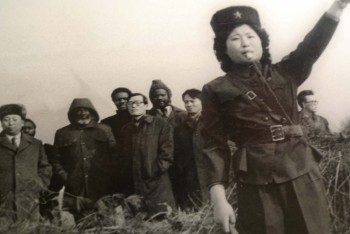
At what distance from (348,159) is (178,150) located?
2.58ft

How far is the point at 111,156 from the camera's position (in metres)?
1.99

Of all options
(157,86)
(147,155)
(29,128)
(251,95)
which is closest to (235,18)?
(251,95)

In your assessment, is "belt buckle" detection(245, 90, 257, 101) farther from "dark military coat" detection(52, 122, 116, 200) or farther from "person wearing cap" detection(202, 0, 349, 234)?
"dark military coat" detection(52, 122, 116, 200)

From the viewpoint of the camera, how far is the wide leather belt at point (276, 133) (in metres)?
1.14

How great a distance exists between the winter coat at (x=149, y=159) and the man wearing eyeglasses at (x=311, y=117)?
63cm

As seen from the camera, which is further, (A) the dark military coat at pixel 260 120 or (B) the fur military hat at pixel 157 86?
(B) the fur military hat at pixel 157 86

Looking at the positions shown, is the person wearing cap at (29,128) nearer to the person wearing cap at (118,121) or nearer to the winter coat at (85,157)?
the winter coat at (85,157)

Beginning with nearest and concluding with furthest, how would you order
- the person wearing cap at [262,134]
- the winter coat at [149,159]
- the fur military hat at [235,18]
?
A: the person wearing cap at [262,134] < the fur military hat at [235,18] < the winter coat at [149,159]

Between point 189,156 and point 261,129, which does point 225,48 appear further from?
point 189,156

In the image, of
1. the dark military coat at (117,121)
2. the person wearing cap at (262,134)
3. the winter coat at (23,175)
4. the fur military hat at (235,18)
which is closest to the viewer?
the person wearing cap at (262,134)

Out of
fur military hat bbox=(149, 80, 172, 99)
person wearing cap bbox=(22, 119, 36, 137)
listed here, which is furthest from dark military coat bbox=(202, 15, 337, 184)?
person wearing cap bbox=(22, 119, 36, 137)

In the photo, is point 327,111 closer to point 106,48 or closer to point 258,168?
point 258,168

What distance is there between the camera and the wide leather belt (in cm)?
114

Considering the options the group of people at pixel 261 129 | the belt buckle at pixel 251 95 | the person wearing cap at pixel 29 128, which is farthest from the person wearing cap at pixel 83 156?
the belt buckle at pixel 251 95
